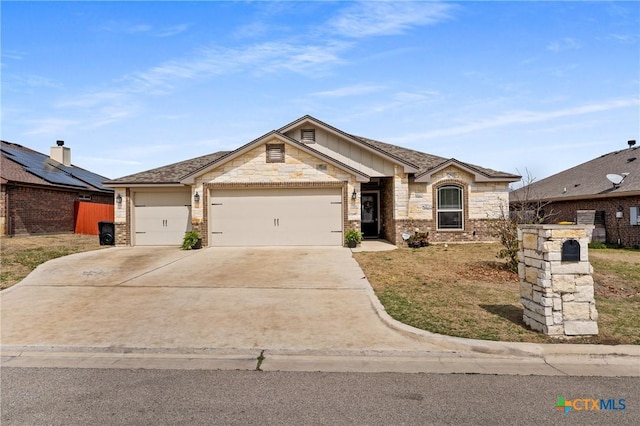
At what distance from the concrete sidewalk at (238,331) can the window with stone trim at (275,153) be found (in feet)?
23.3

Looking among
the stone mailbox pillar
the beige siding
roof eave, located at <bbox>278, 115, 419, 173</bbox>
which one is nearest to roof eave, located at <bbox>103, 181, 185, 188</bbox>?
the beige siding

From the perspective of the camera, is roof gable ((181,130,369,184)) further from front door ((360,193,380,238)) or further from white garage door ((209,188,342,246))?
front door ((360,193,380,238))

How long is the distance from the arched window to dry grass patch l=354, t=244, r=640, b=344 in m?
3.71

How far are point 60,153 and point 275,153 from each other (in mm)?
21462

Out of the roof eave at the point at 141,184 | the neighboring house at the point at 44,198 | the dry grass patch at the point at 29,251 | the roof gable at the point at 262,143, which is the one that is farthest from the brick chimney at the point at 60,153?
the roof gable at the point at 262,143

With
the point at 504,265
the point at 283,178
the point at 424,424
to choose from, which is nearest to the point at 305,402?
the point at 424,424

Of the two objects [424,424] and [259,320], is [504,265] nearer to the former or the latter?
[259,320]

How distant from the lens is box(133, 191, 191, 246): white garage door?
60.1 ft

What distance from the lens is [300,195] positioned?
17188 millimetres

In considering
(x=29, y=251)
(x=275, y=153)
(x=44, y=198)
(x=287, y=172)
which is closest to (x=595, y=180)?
(x=287, y=172)

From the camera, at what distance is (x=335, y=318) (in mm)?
7133

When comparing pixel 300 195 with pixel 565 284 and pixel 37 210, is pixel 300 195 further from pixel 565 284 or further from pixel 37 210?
pixel 37 210

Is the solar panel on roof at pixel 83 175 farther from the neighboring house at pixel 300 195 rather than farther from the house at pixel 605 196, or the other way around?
the house at pixel 605 196

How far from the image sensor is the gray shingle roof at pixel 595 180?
19.0 m
